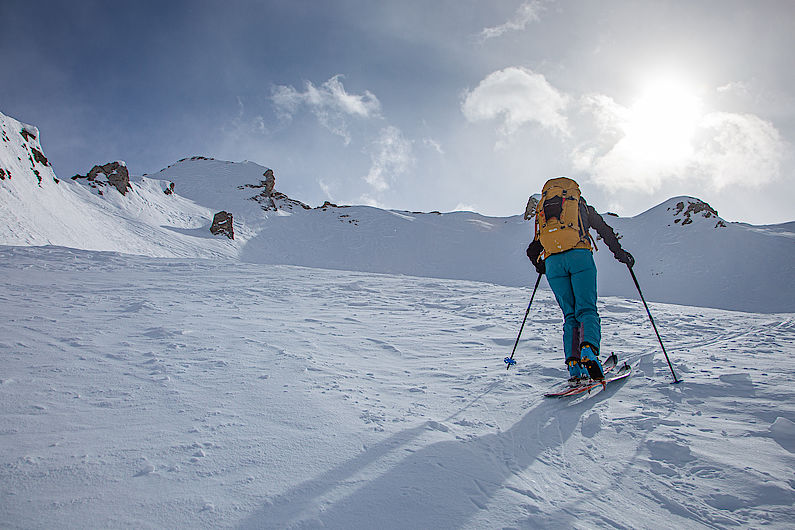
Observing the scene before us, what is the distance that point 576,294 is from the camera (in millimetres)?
3715

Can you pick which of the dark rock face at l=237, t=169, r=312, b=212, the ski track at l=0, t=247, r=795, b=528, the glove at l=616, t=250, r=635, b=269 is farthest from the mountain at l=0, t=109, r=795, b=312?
the glove at l=616, t=250, r=635, b=269

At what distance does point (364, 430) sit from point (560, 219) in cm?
298

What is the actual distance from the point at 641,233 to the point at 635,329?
27.2 m

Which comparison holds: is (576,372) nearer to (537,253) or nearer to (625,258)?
(537,253)

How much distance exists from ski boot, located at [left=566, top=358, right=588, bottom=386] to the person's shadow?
901 millimetres

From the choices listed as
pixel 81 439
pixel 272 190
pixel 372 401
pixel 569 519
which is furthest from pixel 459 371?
pixel 272 190

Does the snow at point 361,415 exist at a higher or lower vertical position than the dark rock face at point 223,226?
lower

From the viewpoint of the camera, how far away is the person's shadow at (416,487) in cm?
159

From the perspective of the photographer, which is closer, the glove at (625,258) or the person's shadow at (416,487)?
the person's shadow at (416,487)

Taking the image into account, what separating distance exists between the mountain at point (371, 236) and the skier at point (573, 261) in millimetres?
19458

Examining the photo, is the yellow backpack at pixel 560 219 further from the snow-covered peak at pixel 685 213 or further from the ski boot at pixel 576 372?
the snow-covered peak at pixel 685 213

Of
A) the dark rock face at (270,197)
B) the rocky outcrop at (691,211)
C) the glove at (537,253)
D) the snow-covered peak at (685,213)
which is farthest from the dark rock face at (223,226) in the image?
the rocky outcrop at (691,211)

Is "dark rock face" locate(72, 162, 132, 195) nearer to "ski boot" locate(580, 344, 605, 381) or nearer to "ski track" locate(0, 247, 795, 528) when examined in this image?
"ski track" locate(0, 247, 795, 528)

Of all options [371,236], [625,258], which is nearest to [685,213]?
[371,236]
